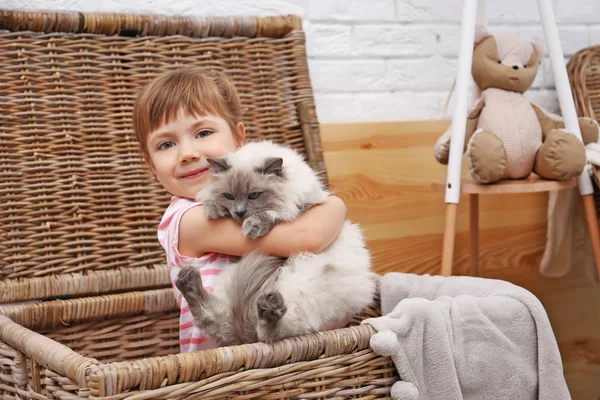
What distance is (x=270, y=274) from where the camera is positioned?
40.3 inches

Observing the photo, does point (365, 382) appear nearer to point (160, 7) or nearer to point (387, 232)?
point (387, 232)

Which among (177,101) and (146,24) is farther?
(146,24)

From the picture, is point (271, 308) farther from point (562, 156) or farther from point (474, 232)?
point (474, 232)

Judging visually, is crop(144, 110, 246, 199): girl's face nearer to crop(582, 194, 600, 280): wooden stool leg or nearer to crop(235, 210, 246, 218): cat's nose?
crop(235, 210, 246, 218): cat's nose

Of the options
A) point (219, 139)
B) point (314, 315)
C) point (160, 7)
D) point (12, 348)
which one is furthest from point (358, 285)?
point (160, 7)

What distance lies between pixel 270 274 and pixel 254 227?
0.07 meters

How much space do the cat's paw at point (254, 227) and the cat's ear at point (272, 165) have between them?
76 mm

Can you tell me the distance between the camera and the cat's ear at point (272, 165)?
1.04 meters

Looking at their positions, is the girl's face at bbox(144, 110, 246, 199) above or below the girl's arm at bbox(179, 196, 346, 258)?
above

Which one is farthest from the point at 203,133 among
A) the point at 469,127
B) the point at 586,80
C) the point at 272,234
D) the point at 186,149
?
the point at 586,80

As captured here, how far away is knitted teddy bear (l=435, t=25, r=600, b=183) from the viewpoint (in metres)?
1.51

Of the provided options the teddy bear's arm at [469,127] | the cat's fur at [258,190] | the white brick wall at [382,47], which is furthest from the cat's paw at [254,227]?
the white brick wall at [382,47]

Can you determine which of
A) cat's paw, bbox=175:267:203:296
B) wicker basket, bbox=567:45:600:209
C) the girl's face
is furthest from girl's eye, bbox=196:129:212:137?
wicker basket, bbox=567:45:600:209

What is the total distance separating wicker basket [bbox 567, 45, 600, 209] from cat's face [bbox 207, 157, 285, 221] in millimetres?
1188
